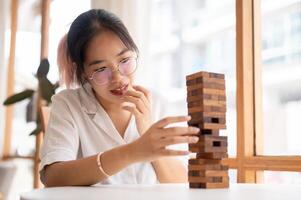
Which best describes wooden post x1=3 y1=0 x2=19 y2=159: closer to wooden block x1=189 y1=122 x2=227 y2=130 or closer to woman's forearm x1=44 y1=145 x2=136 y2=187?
woman's forearm x1=44 y1=145 x2=136 y2=187

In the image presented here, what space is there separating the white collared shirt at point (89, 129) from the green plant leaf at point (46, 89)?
193cm

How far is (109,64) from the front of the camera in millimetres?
1471

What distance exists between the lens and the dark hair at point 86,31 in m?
1.56

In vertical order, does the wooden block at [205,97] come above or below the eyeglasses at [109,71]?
below

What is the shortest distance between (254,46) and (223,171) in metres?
1.29

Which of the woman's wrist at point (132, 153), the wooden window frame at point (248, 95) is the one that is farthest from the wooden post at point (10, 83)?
the woman's wrist at point (132, 153)

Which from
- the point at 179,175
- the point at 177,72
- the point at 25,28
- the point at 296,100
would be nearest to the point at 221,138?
the point at 179,175

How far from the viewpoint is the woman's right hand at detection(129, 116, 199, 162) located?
97 centimetres

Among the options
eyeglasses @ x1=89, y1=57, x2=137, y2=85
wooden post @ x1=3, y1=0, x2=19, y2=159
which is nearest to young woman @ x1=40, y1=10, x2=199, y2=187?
eyeglasses @ x1=89, y1=57, x2=137, y2=85

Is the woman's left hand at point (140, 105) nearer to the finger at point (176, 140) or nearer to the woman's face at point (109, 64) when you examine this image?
the woman's face at point (109, 64)

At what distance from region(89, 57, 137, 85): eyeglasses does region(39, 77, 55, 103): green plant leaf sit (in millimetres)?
2101

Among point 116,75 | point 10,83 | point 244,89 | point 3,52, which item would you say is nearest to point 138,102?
point 116,75

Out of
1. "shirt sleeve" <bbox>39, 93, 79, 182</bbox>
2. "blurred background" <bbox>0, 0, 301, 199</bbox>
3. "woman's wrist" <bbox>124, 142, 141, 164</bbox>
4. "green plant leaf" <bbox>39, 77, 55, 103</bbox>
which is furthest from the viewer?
"green plant leaf" <bbox>39, 77, 55, 103</bbox>

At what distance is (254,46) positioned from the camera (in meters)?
2.22
